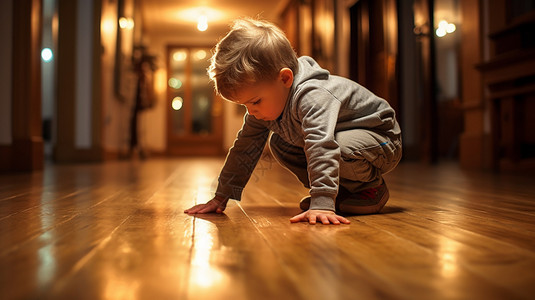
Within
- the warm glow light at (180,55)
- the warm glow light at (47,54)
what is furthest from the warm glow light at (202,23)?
the warm glow light at (47,54)

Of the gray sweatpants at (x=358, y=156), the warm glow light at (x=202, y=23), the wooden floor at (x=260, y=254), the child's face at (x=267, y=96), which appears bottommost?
the wooden floor at (x=260, y=254)

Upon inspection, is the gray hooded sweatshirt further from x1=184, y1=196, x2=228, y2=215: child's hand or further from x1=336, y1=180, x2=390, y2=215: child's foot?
x1=336, y1=180, x2=390, y2=215: child's foot

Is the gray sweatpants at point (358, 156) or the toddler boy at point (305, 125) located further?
the gray sweatpants at point (358, 156)

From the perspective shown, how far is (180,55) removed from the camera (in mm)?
10109

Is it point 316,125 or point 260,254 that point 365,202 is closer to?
point 316,125

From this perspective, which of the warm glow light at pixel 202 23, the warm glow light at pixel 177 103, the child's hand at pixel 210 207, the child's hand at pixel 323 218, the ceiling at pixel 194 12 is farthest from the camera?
the warm glow light at pixel 177 103

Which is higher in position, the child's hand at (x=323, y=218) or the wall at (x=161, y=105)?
the wall at (x=161, y=105)

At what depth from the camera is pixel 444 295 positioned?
50cm

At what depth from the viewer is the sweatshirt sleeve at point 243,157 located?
1.27 metres

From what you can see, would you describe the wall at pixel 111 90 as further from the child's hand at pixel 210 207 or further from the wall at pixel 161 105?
the child's hand at pixel 210 207

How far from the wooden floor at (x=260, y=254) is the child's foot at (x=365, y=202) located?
4 cm

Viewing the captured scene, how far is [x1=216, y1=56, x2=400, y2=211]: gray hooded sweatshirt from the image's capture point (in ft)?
3.33

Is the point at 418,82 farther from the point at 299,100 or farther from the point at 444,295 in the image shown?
the point at 444,295

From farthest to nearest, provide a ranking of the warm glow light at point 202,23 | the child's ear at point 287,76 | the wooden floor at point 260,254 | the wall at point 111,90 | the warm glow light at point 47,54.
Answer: the warm glow light at point 202,23
the warm glow light at point 47,54
the wall at point 111,90
the child's ear at point 287,76
the wooden floor at point 260,254
